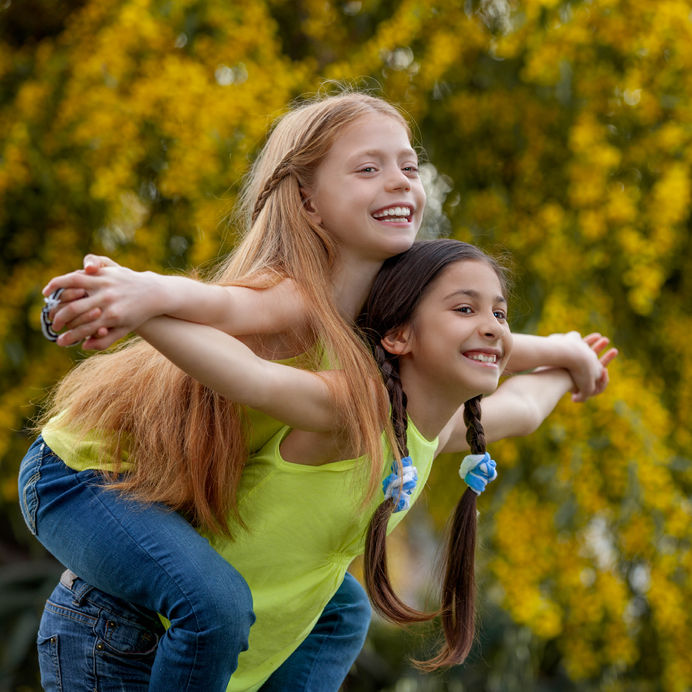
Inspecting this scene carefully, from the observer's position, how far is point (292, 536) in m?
1.84

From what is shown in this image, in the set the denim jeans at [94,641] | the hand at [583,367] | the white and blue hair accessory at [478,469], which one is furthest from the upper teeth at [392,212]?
the denim jeans at [94,641]

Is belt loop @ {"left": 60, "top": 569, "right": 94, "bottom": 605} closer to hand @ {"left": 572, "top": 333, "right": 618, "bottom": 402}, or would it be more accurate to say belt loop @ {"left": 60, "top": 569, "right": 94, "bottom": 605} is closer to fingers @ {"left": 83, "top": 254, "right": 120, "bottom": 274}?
fingers @ {"left": 83, "top": 254, "right": 120, "bottom": 274}

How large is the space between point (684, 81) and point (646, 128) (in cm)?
22

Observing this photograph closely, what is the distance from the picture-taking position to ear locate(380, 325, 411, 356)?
187 centimetres

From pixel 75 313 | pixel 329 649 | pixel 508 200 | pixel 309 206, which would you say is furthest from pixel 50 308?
pixel 508 200

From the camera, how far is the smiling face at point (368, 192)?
1.85m

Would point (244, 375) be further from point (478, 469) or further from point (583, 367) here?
point (583, 367)

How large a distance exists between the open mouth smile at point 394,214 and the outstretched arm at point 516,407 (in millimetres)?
481

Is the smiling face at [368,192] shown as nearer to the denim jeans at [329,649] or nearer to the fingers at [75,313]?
the fingers at [75,313]

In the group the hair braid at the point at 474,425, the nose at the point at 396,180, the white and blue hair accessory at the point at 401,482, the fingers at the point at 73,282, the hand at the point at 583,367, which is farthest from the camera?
the hand at the point at 583,367

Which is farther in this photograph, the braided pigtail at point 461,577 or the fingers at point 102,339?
the braided pigtail at point 461,577

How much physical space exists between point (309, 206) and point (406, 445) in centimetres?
47

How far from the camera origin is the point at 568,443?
11.6 ft

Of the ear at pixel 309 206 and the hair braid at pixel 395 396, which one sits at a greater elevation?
the ear at pixel 309 206
